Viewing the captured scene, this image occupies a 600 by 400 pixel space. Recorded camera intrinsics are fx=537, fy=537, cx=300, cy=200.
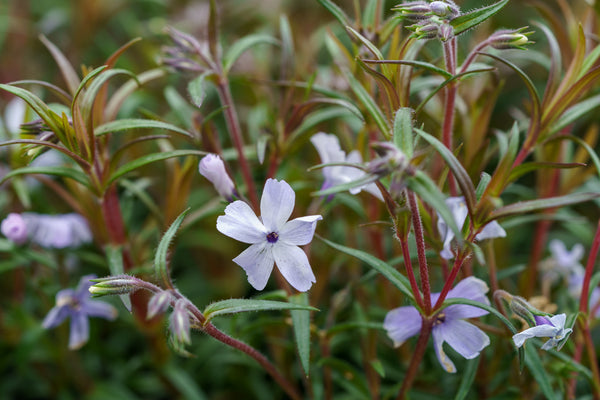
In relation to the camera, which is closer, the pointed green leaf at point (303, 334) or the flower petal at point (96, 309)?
the pointed green leaf at point (303, 334)


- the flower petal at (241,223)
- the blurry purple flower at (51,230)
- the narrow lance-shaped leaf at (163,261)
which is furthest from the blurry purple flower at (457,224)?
the blurry purple flower at (51,230)

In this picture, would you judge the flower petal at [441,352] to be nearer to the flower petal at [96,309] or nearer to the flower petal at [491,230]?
the flower petal at [491,230]

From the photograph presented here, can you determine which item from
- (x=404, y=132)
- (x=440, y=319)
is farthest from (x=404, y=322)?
(x=404, y=132)

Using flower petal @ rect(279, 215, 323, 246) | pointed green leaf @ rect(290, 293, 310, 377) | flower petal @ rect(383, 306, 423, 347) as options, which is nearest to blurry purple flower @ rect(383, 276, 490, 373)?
flower petal @ rect(383, 306, 423, 347)

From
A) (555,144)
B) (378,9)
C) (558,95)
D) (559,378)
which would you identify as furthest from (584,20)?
(559,378)

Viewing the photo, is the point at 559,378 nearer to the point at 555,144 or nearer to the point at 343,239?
the point at 555,144

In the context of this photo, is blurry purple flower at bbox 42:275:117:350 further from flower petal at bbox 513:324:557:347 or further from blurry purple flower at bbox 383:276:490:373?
flower petal at bbox 513:324:557:347
